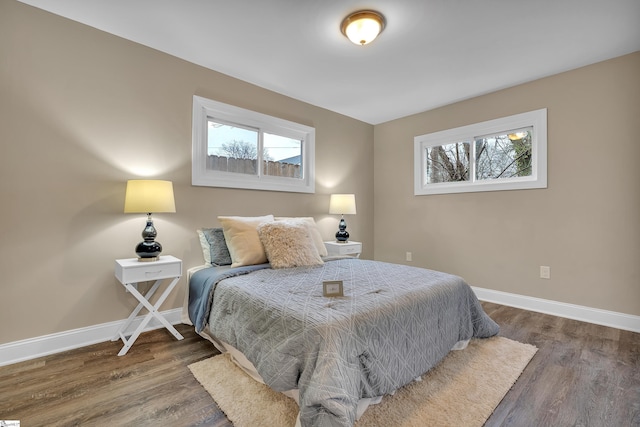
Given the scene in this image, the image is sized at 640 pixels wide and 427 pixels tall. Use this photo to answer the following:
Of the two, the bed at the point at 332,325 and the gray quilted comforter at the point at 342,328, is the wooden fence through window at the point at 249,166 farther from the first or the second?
the gray quilted comforter at the point at 342,328

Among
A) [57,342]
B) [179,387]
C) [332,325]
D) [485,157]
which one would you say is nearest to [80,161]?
[57,342]

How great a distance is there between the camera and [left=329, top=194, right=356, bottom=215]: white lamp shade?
3799 mm

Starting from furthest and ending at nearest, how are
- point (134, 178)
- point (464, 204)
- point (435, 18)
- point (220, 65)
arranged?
point (464, 204) → point (220, 65) → point (134, 178) → point (435, 18)

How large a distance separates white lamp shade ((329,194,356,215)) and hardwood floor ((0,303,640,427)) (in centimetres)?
215

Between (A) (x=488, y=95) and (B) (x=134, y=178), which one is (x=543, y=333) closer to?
(A) (x=488, y=95)

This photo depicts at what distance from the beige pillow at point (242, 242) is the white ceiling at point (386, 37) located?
5.16 ft

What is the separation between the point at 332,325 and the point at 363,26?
210 cm

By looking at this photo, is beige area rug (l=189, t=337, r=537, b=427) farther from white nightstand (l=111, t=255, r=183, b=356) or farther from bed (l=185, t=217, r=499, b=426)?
white nightstand (l=111, t=255, r=183, b=356)

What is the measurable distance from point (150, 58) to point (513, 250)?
4.19 m

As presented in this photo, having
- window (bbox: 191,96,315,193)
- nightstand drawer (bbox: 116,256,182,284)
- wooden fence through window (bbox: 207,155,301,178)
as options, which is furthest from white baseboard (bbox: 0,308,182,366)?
wooden fence through window (bbox: 207,155,301,178)

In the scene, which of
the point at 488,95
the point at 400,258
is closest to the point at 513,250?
the point at 400,258

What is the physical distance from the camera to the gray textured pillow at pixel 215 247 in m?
2.58

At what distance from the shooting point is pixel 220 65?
113 inches

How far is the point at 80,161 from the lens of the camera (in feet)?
7.41
